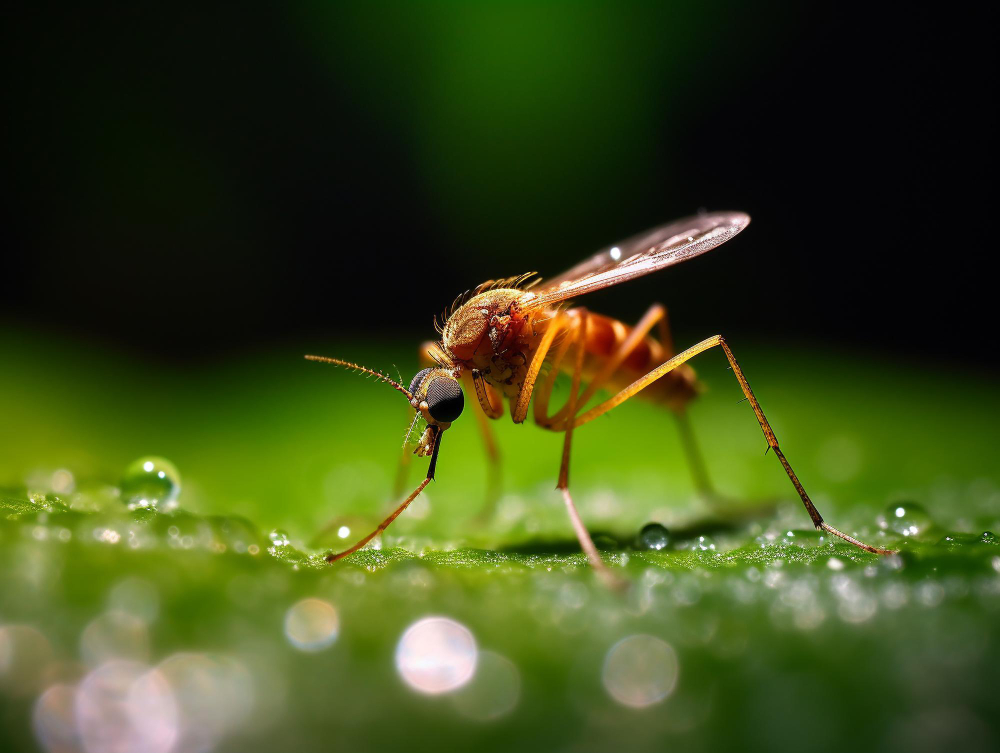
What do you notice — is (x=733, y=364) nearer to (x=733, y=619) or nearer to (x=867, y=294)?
(x=733, y=619)

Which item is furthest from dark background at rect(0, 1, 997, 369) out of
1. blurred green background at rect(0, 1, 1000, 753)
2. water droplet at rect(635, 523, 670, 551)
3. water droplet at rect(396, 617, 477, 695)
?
water droplet at rect(396, 617, 477, 695)

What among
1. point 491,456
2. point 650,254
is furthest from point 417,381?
point 650,254

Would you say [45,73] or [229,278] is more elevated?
[45,73]

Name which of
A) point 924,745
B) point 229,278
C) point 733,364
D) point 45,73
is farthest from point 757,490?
point 45,73

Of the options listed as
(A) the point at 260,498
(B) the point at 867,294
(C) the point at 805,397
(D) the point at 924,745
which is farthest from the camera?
(B) the point at 867,294

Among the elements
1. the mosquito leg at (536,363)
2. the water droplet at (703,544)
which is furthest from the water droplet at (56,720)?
the mosquito leg at (536,363)

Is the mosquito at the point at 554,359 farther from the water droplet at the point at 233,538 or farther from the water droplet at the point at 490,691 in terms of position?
the water droplet at the point at 490,691
